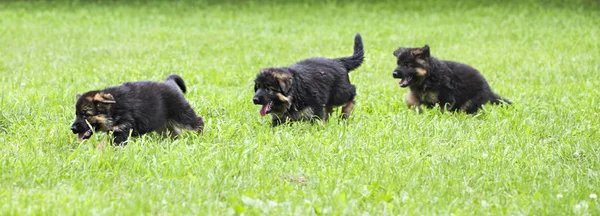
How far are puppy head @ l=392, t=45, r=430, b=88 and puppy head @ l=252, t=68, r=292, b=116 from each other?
213 centimetres

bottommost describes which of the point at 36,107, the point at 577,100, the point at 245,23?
the point at 245,23

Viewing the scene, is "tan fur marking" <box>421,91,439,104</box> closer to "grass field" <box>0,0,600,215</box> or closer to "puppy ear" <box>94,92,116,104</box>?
"grass field" <box>0,0,600,215</box>

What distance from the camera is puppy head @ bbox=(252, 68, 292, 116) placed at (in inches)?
315

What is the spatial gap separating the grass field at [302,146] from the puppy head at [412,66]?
1.24 ft

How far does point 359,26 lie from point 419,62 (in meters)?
12.3

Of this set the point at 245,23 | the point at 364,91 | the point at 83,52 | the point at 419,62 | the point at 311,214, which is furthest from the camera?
the point at 245,23

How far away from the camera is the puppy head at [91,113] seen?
6883 mm

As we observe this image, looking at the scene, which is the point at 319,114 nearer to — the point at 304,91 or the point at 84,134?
the point at 304,91

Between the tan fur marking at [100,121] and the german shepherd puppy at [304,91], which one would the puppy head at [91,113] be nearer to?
the tan fur marking at [100,121]

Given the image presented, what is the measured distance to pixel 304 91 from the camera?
327 inches

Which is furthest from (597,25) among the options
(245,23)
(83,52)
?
(83,52)

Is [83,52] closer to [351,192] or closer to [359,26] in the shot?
[359,26]

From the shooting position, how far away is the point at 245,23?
75.8 ft

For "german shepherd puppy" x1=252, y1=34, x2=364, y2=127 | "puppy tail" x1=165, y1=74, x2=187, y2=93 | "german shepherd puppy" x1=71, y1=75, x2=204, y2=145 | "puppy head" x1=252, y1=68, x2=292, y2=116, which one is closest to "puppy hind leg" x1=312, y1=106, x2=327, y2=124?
"german shepherd puppy" x1=252, y1=34, x2=364, y2=127
